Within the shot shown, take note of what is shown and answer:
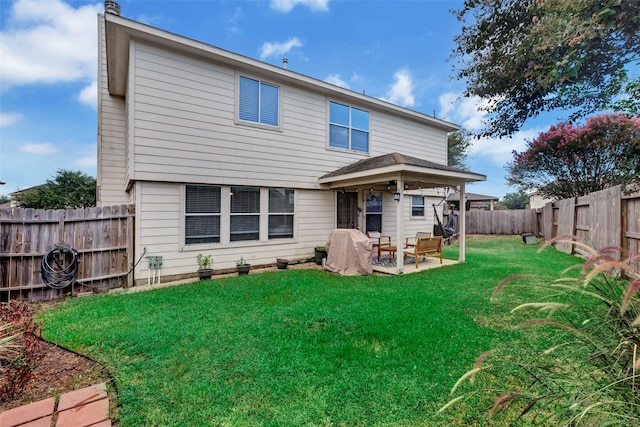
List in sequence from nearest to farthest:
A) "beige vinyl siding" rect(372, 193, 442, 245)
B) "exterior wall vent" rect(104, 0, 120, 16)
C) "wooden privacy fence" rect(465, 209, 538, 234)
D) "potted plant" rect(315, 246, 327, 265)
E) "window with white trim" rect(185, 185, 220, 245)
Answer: "window with white trim" rect(185, 185, 220, 245) → "exterior wall vent" rect(104, 0, 120, 16) → "potted plant" rect(315, 246, 327, 265) → "beige vinyl siding" rect(372, 193, 442, 245) → "wooden privacy fence" rect(465, 209, 538, 234)

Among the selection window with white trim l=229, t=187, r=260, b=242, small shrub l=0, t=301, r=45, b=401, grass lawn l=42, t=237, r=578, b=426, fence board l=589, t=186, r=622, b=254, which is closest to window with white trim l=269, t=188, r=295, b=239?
window with white trim l=229, t=187, r=260, b=242

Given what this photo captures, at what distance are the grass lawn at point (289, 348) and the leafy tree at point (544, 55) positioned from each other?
3.22 m

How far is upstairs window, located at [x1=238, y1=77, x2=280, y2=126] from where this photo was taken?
7.76 meters

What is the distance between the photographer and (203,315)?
4.33 metres

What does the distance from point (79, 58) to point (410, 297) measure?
1313 centimetres

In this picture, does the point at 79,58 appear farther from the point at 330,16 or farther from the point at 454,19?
the point at 454,19

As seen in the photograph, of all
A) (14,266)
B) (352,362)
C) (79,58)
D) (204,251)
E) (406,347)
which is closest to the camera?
(352,362)

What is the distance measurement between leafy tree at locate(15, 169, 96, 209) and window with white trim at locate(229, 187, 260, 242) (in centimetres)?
1552

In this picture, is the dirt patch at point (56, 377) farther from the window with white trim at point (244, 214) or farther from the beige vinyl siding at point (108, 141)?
the beige vinyl siding at point (108, 141)

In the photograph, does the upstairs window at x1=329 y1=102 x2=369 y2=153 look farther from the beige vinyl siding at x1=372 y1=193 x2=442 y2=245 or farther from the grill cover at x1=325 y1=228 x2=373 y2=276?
the grill cover at x1=325 y1=228 x2=373 y2=276

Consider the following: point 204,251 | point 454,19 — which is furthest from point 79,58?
point 454,19

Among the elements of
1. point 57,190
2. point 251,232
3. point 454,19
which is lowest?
point 251,232

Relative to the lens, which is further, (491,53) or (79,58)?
(79,58)

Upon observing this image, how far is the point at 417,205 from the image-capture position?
481 inches
